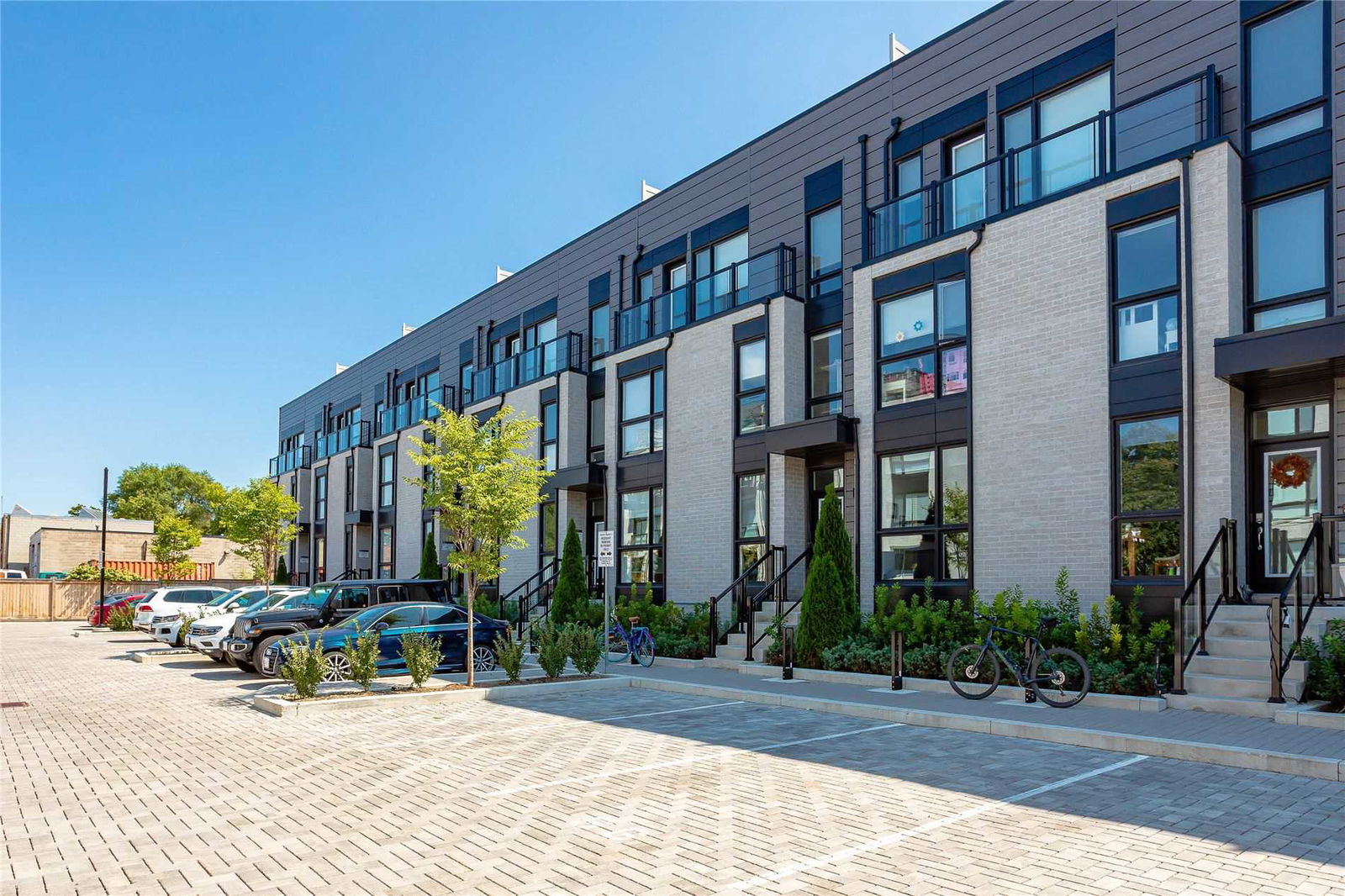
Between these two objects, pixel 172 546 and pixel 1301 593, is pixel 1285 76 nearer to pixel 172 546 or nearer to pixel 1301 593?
pixel 1301 593

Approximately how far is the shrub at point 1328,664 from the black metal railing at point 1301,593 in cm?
18

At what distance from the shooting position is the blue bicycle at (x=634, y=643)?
1850 cm

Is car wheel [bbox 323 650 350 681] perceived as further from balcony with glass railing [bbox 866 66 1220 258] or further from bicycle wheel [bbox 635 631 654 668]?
balcony with glass railing [bbox 866 66 1220 258]

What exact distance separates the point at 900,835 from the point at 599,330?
2188 centimetres

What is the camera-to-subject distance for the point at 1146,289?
46.0 feet

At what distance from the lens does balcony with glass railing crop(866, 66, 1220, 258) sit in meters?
13.9

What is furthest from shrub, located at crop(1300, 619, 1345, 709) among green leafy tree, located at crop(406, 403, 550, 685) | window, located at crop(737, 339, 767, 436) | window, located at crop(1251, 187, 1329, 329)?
window, located at crop(737, 339, 767, 436)

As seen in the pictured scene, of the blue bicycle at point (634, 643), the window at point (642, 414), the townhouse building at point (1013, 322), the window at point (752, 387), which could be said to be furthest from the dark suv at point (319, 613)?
the window at point (752, 387)

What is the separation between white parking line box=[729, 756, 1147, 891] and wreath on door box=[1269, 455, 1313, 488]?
6491mm

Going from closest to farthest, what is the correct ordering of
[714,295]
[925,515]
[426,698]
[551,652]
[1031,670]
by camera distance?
[1031,670] < [426,698] < [551,652] < [925,515] < [714,295]

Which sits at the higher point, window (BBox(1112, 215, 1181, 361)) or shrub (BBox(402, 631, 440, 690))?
window (BBox(1112, 215, 1181, 361))

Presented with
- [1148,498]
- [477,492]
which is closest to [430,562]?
[477,492]

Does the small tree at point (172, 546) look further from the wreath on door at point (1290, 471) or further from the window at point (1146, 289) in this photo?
the wreath on door at point (1290, 471)

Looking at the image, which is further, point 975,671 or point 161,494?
point 161,494
